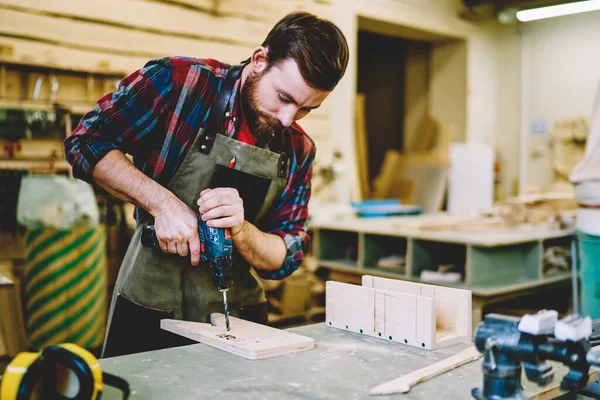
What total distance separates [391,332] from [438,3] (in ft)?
18.6

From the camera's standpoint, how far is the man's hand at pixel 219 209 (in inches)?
69.2

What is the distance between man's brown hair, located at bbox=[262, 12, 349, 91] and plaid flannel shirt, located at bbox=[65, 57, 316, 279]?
23 cm

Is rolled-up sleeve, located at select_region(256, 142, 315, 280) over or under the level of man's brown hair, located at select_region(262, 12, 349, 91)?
under

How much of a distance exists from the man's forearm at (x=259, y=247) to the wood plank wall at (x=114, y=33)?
2427 mm

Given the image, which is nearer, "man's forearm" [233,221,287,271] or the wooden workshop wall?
"man's forearm" [233,221,287,271]

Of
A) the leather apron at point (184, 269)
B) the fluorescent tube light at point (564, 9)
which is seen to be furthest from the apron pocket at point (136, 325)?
the fluorescent tube light at point (564, 9)

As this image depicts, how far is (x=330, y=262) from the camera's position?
4.64 meters

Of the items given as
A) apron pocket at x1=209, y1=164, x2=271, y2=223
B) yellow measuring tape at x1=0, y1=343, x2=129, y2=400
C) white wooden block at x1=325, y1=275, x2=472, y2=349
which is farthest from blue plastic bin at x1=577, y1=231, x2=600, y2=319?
yellow measuring tape at x1=0, y1=343, x2=129, y2=400

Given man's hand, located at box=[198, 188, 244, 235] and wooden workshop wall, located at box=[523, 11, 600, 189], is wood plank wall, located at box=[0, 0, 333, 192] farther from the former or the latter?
wooden workshop wall, located at box=[523, 11, 600, 189]

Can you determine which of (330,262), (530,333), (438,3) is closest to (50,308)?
(330,262)

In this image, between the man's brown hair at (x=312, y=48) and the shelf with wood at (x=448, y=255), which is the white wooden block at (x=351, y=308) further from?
the shelf with wood at (x=448, y=255)

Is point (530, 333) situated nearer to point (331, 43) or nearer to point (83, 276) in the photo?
point (331, 43)

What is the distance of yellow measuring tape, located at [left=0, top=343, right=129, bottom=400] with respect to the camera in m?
1.09

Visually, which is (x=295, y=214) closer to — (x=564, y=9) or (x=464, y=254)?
(x=464, y=254)
